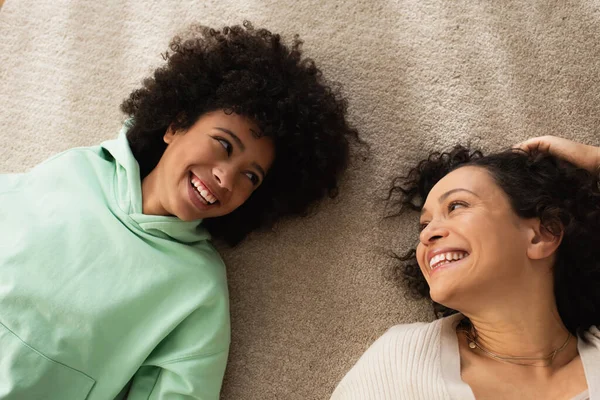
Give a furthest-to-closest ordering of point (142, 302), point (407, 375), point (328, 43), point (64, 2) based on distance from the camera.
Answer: point (64, 2) → point (328, 43) → point (142, 302) → point (407, 375)

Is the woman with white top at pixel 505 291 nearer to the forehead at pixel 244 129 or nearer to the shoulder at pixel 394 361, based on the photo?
the shoulder at pixel 394 361

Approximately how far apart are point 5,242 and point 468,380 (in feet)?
3.35

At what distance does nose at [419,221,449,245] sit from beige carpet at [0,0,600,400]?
0.87 feet

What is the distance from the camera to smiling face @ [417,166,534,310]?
1.02 m

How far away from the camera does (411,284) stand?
1.33m

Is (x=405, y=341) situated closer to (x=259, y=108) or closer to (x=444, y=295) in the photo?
(x=444, y=295)

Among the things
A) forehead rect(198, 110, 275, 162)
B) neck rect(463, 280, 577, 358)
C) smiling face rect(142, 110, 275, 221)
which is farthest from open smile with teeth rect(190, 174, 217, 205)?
neck rect(463, 280, 577, 358)

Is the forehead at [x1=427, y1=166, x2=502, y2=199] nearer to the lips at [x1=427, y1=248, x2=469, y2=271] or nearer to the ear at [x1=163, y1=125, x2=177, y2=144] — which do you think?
the lips at [x1=427, y1=248, x2=469, y2=271]

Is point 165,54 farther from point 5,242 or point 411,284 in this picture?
point 411,284

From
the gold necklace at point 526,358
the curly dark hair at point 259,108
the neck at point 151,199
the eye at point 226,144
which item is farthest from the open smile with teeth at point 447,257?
the neck at point 151,199

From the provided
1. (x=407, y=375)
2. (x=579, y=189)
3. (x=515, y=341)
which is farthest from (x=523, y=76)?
(x=407, y=375)

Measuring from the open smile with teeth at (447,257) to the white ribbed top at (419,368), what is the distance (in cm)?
17

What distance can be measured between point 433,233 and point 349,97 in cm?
51

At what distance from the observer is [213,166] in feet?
3.93
